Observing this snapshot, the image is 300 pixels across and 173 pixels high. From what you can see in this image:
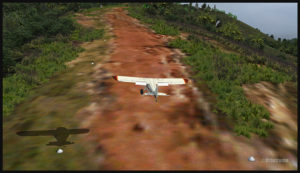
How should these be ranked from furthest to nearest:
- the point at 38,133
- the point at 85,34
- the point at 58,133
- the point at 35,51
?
the point at 85,34, the point at 35,51, the point at 38,133, the point at 58,133

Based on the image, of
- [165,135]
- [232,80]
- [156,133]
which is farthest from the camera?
[232,80]

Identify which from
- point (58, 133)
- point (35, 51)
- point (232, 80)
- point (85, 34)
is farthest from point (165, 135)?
point (85, 34)

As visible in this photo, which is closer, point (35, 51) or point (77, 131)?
point (77, 131)

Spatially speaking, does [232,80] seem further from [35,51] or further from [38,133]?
[35,51]

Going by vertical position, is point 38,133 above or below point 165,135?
below

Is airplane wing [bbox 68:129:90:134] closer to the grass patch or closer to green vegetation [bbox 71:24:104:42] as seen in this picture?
the grass patch

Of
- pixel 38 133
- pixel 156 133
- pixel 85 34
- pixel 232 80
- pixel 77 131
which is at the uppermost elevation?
pixel 85 34

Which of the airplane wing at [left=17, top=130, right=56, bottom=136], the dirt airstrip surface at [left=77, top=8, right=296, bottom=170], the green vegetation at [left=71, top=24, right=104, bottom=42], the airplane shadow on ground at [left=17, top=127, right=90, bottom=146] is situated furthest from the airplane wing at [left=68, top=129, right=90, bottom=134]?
the green vegetation at [left=71, top=24, right=104, bottom=42]
